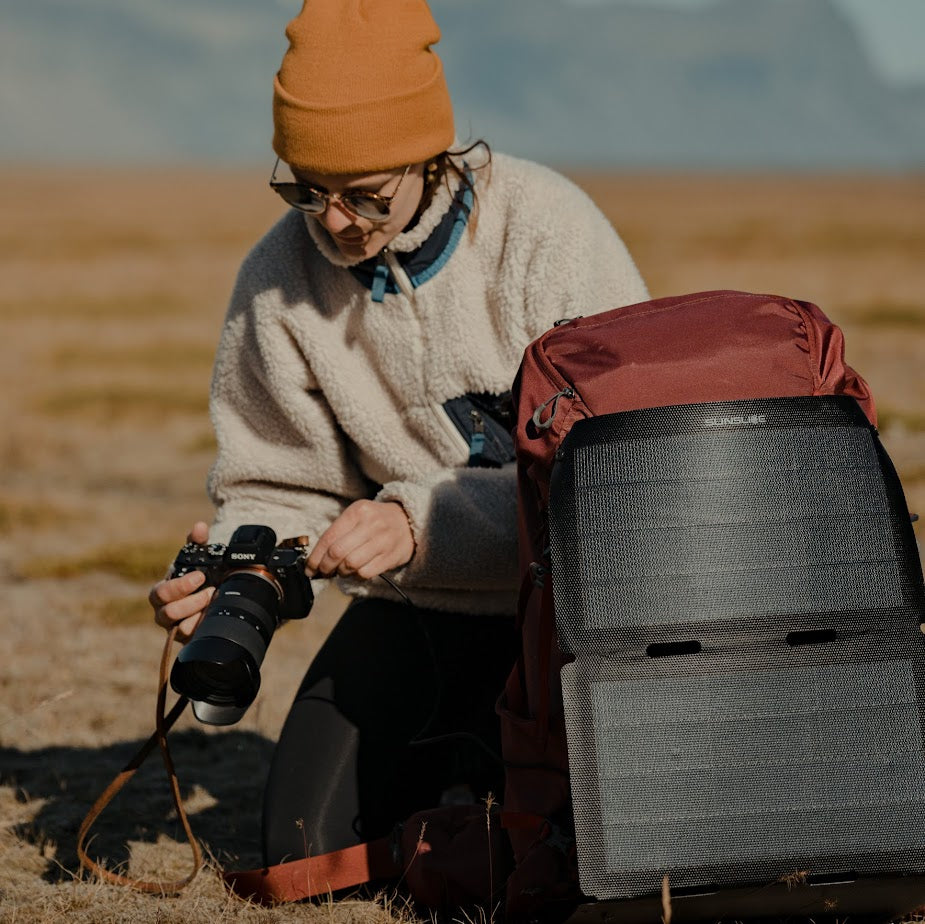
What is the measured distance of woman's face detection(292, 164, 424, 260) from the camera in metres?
3.15

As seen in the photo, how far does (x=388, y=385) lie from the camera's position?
3.50 metres

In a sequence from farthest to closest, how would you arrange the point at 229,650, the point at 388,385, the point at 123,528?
the point at 123,528, the point at 388,385, the point at 229,650

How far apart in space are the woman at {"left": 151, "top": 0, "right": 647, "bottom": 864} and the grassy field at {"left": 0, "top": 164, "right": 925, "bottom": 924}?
0.47m

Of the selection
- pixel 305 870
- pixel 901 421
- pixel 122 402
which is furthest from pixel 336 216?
pixel 122 402

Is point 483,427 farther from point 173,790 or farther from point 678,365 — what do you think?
point 173,790

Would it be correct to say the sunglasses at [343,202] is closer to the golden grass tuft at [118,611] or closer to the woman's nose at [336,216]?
the woman's nose at [336,216]

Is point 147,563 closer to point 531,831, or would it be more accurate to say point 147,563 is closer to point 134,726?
point 134,726

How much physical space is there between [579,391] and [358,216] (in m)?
0.86

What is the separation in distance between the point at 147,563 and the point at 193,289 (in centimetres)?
2182

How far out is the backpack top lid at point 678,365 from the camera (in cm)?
257

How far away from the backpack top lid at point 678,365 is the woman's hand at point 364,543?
1.43ft

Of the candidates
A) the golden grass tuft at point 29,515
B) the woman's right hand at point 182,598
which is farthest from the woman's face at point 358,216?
A: the golden grass tuft at point 29,515

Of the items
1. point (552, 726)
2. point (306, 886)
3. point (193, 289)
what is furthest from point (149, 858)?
point (193, 289)

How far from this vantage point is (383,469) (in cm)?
351
